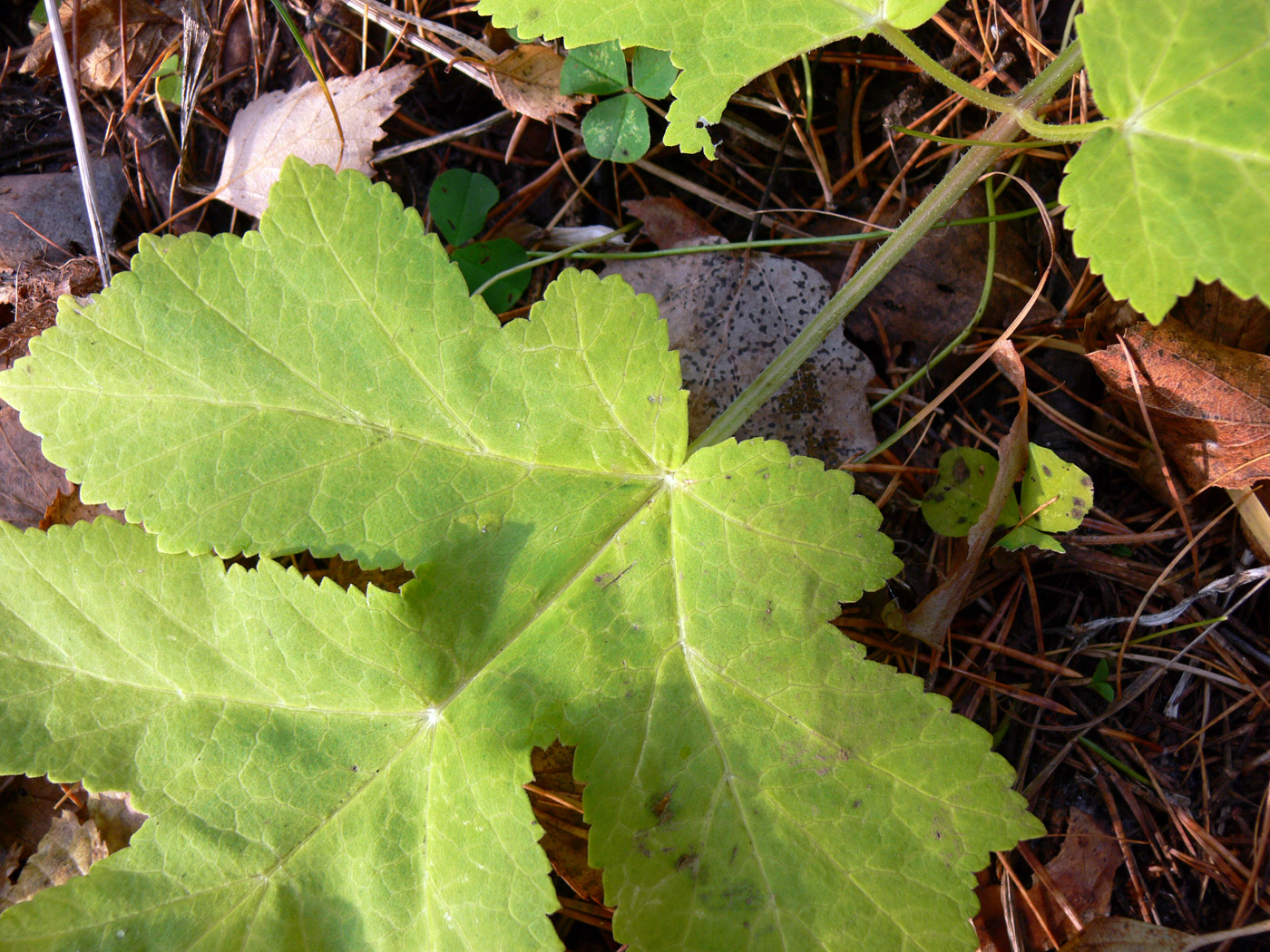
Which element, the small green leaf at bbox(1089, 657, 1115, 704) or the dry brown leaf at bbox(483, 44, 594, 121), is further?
the dry brown leaf at bbox(483, 44, 594, 121)

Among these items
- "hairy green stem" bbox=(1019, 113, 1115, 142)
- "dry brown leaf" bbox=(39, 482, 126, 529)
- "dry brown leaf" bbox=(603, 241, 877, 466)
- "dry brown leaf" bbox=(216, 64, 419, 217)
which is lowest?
"dry brown leaf" bbox=(39, 482, 126, 529)

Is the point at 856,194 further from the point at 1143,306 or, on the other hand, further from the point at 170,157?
the point at 170,157

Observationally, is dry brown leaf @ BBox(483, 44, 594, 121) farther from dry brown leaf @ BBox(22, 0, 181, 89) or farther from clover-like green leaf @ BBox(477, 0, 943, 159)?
dry brown leaf @ BBox(22, 0, 181, 89)

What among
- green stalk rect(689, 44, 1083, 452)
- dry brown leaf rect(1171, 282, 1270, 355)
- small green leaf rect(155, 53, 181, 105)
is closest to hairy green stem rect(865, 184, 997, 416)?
green stalk rect(689, 44, 1083, 452)

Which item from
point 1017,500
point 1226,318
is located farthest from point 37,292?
point 1226,318

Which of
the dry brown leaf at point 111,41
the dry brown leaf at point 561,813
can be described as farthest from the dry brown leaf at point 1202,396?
the dry brown leaf at point 111,41

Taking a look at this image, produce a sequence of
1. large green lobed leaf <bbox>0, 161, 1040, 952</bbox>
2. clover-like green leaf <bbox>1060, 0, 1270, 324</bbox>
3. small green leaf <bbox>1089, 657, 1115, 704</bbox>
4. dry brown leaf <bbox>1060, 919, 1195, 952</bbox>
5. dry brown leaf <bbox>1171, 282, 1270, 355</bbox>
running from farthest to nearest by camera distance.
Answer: small green leaf <bbox>1089, 657, 1115, 704</bbox> → dry brown leaf <bbox>1171, 282, 1270, 355</bbox> → dry brown leaf <bbox>1060, 919, 1195, 952</bbox> → large green lobed leaf <bbox>0, 161, 1040, 952</bbox> → clover-like green leaf <bbox>1060, 0, 1270, 324</bbox>
